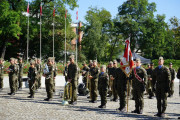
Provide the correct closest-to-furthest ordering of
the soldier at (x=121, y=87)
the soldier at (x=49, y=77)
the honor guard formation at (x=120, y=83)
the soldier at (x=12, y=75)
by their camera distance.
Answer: the honor guard formation at (x=120, y=83)
the soldier at (x=121, y=87)
the soldier at (x=49, y=77)
the soldier at (x=12, y=75)

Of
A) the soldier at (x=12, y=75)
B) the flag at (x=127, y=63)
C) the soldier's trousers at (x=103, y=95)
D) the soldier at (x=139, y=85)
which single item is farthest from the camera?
the soldier at (x=12, y=75)

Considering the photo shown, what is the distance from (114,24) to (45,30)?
20.3 metres

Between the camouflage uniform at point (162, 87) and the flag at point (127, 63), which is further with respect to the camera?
the flag at point (127, 63)

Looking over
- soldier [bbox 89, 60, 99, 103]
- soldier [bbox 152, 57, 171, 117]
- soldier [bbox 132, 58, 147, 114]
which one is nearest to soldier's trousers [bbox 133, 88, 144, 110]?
soldier [bbox 132, 58, 147, 114]

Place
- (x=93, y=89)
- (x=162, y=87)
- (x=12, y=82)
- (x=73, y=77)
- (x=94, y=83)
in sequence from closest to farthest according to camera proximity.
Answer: (x=162, y=87) → (x=73, y=77) → (x=93, y=89) → (x=94, y=83) → (x=12, y=82)

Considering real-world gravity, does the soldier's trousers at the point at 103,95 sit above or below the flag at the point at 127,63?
below

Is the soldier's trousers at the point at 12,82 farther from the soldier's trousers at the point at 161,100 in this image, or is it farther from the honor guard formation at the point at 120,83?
the soldier's trousers at the point at 161,100

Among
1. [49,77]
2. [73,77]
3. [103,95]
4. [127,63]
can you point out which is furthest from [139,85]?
[49,77]

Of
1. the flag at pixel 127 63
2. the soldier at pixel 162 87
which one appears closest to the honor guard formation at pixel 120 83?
the soldier at pixel 162 87

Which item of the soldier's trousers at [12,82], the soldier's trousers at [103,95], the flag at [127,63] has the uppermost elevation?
the flag at [127,63]

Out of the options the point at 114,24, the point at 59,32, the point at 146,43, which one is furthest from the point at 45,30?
the point at 146,43

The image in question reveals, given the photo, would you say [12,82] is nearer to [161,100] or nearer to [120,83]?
[120,83]

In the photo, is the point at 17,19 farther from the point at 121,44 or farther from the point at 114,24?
the point at 121,44

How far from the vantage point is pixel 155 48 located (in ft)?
193
